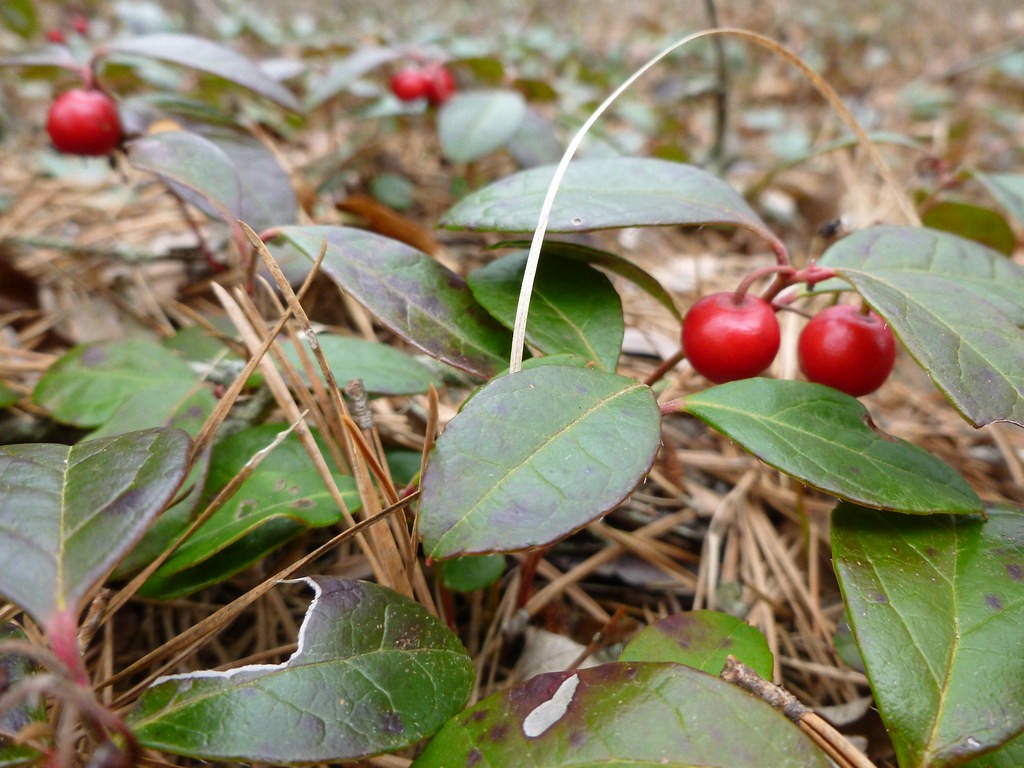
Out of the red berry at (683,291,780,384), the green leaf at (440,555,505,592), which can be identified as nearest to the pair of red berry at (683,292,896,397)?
the red berry at (683,291,780,384)

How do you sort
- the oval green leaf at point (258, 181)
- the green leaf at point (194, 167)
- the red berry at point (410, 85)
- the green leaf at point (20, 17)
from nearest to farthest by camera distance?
the green leaf at point (194, 167), the oval green leaf at point (258, 181), the red berry at point (410, 85), the green leaf at point (20, 17)

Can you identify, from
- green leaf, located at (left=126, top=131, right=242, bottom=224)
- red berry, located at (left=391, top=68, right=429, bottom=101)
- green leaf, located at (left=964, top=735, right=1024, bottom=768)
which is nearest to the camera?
green leaf, located at (left=964, top=735, right=1024, bottom=768)

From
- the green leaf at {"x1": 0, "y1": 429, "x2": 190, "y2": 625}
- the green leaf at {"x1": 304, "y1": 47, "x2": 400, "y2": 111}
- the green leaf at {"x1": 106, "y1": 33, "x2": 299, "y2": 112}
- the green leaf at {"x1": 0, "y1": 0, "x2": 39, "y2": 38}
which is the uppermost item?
the green leaf at {"x1": 0, "y1": 0, "x2": 39, "y2": 38}

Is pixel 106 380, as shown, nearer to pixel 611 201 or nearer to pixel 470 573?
pixel 470 573

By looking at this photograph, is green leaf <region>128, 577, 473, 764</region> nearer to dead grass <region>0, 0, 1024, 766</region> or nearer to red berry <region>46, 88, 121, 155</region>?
dead grass <region>0, 0, 1024, 766</region>

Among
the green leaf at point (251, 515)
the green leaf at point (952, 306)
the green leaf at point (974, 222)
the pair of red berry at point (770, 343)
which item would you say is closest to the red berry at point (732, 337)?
the pair of red berry at point (770, 343)

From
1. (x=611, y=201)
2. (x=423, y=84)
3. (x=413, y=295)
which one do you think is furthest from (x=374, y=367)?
(x=423, y=84)

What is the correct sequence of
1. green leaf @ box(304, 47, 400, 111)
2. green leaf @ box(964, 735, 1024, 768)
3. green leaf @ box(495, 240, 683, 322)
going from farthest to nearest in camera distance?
green leaf @ box(304, 47, 400, 111), green leaf @ box(495, 240, 683, 322), green leaf @ box(964, 735, 1024, 768)

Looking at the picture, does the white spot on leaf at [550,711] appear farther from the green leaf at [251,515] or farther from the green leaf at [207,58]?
the green leaf at [207,58]
